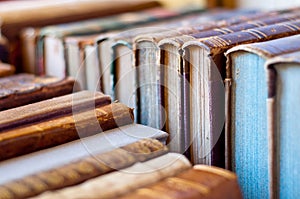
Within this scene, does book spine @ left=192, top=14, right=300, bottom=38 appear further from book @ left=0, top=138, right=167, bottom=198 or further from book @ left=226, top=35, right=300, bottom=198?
book @ left=0, top=138, right=167, bottom=198

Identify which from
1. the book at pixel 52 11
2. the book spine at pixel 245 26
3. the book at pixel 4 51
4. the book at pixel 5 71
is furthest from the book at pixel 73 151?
the book at pixel 52 11

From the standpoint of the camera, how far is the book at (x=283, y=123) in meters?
0.83

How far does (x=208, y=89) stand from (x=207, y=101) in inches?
1.0

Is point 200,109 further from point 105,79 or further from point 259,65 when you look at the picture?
point 105,79

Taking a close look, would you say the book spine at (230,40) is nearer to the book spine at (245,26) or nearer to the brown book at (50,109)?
the book spine at (245,26)

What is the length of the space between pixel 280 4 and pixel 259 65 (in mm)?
1161

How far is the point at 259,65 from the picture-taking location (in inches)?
35.4

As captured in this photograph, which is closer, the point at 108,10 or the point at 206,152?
the point at 206,152

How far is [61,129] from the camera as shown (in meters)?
0.96

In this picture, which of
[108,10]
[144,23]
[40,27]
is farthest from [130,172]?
[108,10]

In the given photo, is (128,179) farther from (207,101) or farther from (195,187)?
(207,101)

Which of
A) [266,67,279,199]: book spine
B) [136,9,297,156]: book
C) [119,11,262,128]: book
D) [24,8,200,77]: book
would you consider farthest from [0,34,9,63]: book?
[266,67,279,199]: book spine

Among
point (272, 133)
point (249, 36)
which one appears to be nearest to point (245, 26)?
point (249, 36)

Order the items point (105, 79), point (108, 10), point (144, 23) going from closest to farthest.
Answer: point (105, 79) → point (144, 23) → point (108, 10)
